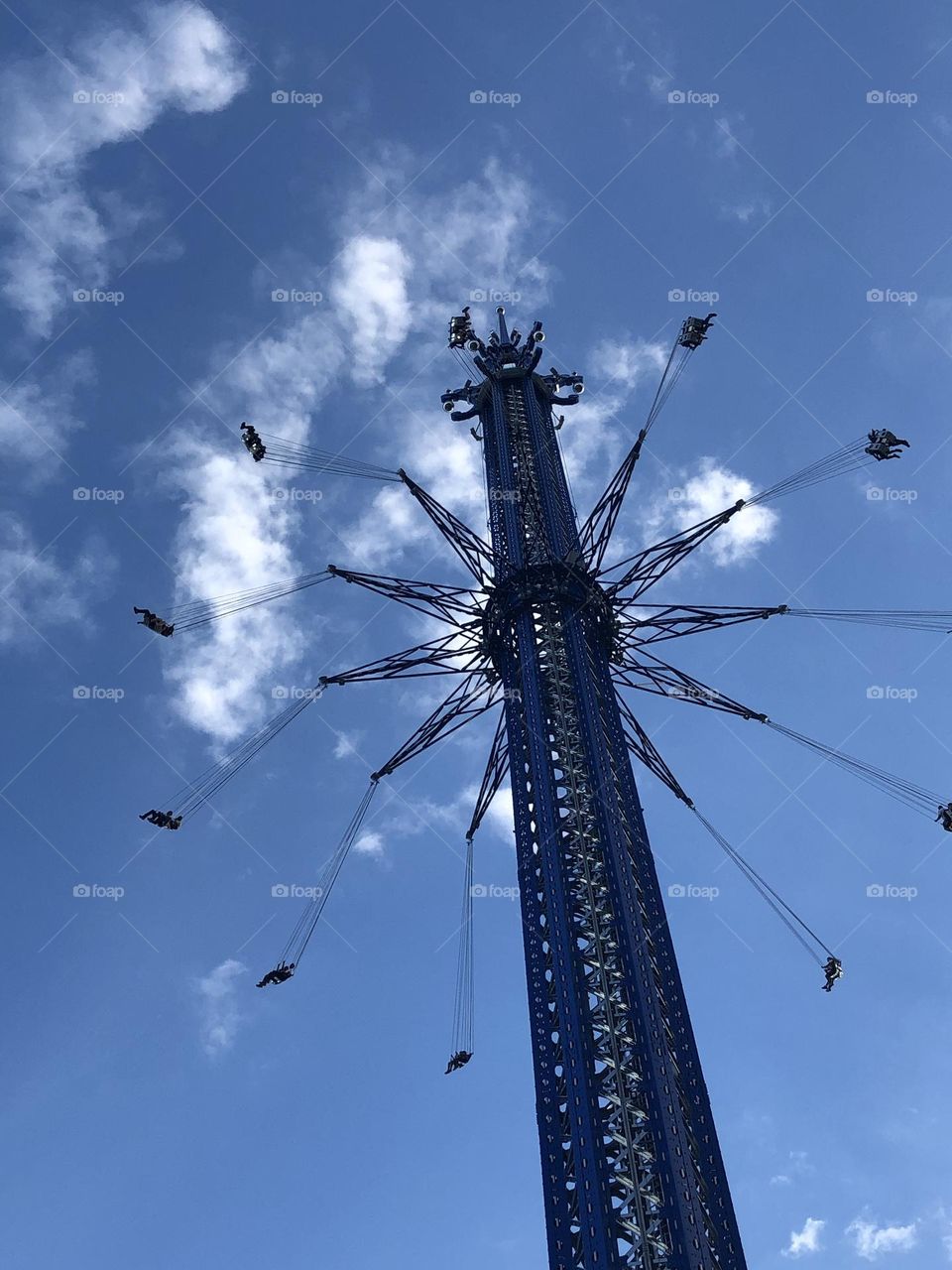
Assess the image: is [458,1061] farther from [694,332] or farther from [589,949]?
[694,332]

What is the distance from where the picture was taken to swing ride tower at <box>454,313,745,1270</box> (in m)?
26.5

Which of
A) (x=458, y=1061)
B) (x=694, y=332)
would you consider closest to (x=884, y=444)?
(x=694, y=332)

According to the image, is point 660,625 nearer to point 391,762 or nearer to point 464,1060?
point 391,762

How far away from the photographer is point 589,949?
3142cm

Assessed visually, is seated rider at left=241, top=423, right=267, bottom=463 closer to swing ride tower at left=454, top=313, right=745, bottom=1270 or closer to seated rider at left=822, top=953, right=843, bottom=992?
swing ride tower at left=454, top=313, right=745, bottom=1270

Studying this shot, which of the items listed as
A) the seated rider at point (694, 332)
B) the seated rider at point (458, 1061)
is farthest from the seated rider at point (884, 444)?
the seated rider at point (458, 1061)

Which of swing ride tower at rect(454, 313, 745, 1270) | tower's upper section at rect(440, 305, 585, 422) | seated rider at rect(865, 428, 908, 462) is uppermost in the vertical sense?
tower's upper section at rect(440, 305, 585, 422)

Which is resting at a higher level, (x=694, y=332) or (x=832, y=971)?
(x=694, y=332)

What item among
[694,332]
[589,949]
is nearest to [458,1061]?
[589,949]

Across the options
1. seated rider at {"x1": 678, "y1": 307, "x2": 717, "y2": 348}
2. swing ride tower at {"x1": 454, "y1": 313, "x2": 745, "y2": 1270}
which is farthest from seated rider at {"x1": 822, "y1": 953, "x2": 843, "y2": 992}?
seated rider at {"x1": 678, "y1": 307, "x2": 717, "y2": 348}

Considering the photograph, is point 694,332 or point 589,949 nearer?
point 589,949

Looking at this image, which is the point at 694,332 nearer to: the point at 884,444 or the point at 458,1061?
the point at 884,444

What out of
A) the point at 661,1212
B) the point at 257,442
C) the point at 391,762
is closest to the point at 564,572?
the point at 391,762

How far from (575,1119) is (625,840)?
884cm
